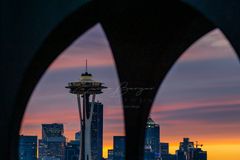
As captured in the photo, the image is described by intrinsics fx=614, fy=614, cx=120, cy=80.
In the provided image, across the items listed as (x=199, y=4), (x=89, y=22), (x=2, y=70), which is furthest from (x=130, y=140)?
(x=199, y=4)

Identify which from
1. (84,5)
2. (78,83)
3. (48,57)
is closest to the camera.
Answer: (84,5)

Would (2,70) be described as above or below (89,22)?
below

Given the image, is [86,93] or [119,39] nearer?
[119,39]

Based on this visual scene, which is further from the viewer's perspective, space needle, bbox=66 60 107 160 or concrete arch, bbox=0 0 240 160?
space needle, bbox=66 60 107 160

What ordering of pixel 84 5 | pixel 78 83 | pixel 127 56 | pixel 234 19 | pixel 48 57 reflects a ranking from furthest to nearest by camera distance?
pixel 78 83, pixel 127 56, pixel 48 57, pixel 84 5, pixel 234 19

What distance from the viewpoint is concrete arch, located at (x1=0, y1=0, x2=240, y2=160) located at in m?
21.3

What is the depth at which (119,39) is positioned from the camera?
28031 millimetres

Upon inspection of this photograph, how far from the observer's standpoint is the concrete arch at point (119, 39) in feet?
69.9

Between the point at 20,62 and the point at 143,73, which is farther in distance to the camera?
the point at 143,73

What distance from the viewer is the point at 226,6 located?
1895 cm

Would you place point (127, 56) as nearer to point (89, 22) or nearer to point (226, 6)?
point (89, 22)

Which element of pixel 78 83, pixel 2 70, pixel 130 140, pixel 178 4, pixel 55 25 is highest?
pixel 78 83

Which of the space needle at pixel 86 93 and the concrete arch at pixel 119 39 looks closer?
the concrete arch at pixel 119 39

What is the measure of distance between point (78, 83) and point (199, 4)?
66.2m
